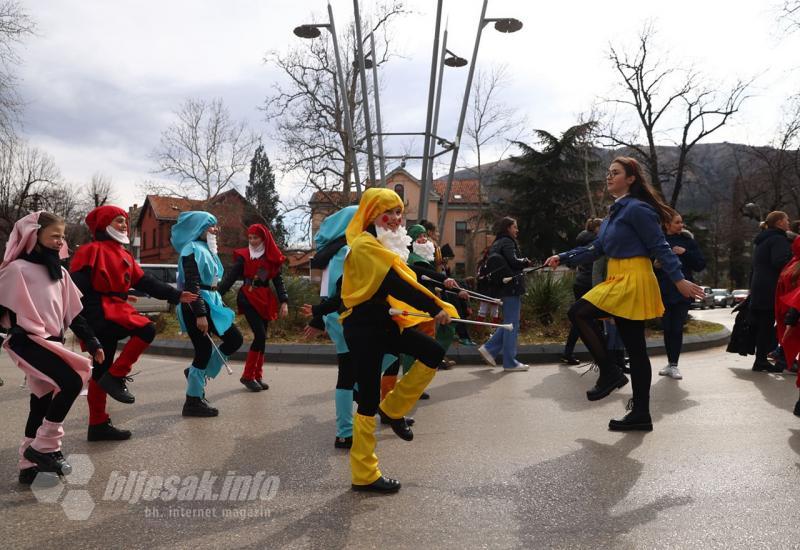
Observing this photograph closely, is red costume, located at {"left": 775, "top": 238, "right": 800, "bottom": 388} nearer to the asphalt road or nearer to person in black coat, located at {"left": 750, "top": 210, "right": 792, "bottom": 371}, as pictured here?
the asphalt road

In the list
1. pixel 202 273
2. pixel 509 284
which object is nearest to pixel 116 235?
pixel 202 273

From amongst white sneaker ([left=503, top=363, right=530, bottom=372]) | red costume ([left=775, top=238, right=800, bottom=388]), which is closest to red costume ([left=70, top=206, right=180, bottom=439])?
white sneaker ([left=503, top=363, right=530, bottom=372])

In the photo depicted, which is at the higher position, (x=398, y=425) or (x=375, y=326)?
(x=375, y=326)

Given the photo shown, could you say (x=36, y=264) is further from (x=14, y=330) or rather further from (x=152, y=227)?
(x=152, y=227)

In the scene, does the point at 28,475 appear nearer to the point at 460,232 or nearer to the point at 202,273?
the point at 202,273

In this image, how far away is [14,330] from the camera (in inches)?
152

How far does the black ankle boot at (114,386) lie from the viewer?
4.92 m

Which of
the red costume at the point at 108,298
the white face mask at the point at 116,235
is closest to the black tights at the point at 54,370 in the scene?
the red costume at the point at 108,298

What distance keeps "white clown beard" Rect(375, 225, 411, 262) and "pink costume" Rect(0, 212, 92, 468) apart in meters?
1.89

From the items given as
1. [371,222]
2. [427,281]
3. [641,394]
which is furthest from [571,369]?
[371,222]

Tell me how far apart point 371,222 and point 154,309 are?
1955 cm

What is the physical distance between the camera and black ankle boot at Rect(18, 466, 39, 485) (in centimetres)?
381

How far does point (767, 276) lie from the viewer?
7953mm

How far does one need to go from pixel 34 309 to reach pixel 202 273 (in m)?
2.08
